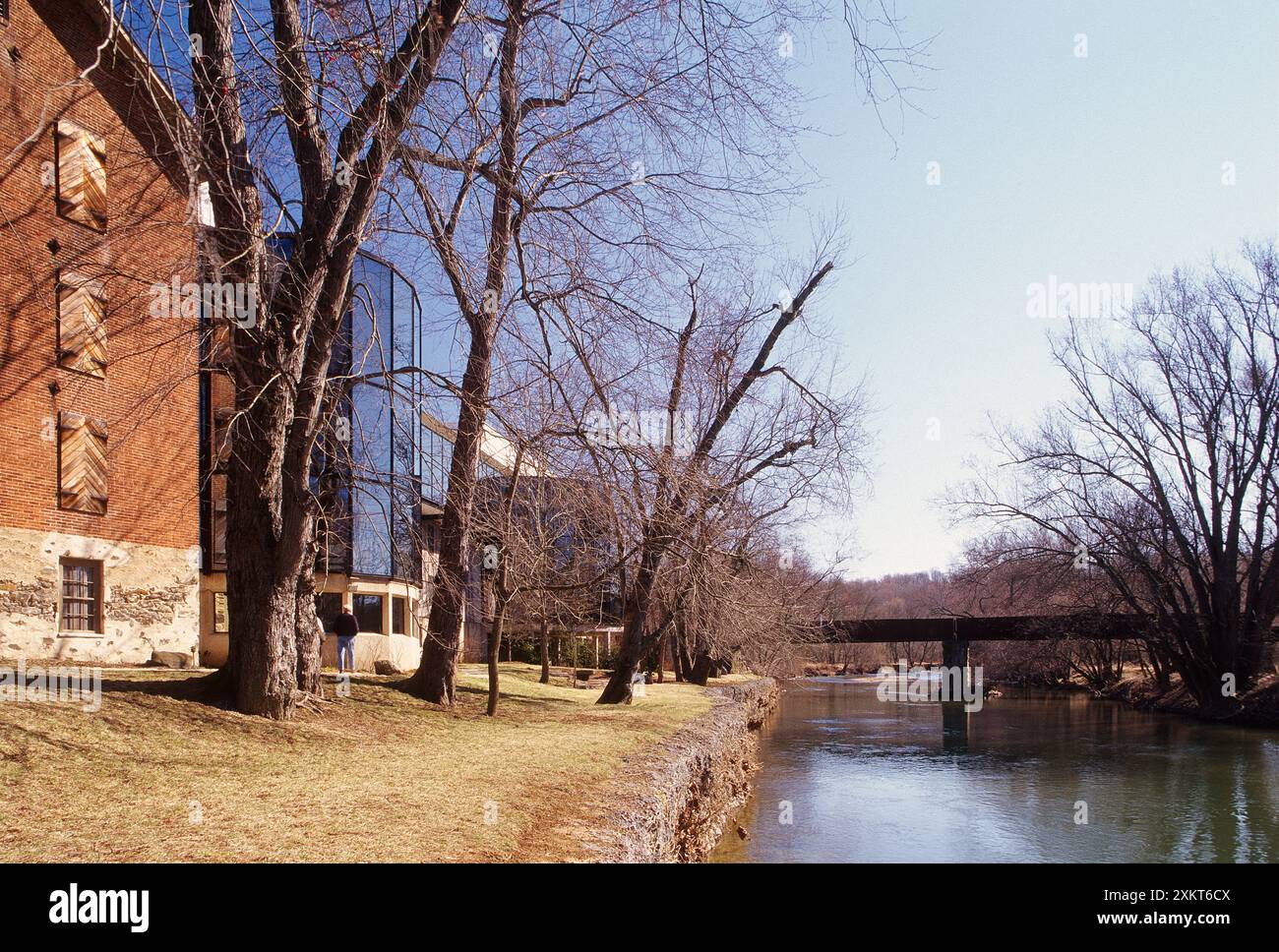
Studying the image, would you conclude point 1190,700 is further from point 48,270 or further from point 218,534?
point 48,270

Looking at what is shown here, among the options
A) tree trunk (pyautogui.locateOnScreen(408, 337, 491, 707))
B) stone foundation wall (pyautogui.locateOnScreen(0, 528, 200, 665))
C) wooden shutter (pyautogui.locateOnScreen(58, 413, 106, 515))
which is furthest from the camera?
wooden shutter (pyautogui.locateOnScreen(58, 413, 106, 515))

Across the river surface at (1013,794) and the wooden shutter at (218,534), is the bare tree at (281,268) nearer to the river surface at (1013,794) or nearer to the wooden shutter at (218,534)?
the river surface at (1013,794)

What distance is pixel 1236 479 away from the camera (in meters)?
36.7

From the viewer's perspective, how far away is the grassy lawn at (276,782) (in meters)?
7.28

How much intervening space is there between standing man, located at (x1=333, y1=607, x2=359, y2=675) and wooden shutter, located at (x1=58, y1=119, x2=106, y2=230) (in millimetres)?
8618

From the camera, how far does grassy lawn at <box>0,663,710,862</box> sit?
23.9 ft

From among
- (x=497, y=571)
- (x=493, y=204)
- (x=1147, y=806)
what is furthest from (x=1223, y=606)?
(x=493, y=204)

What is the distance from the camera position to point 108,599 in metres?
19.0

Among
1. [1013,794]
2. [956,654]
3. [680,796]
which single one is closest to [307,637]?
[680,796]

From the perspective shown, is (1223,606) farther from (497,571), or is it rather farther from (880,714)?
(497,571)

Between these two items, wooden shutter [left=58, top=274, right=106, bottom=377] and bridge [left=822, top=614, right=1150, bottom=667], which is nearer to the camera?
wooden shutter [left=58, top=274, right=106, bottom=377]

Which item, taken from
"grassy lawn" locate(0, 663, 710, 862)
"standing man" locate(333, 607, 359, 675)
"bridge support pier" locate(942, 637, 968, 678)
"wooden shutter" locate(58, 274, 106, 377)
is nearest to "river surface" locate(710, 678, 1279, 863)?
"grassy lawn" locate(0, 663, 710, 862)

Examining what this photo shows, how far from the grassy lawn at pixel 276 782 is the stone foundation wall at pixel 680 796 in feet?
1.32

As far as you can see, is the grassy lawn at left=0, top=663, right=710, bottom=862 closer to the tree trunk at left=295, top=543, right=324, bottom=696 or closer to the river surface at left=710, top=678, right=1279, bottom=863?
the tree trunk at left=295, top=543, right=324, bottom=696
